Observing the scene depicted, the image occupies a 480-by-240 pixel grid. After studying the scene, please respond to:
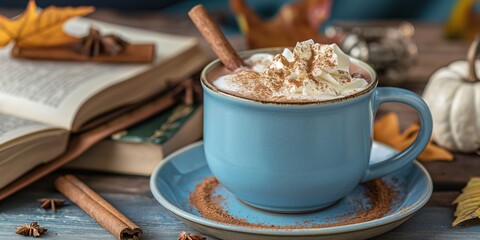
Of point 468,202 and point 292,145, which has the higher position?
point 292,145

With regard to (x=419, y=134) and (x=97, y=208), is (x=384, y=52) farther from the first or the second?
(x=97, y=208)

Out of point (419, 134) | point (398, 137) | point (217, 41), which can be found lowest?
point (398, 137)

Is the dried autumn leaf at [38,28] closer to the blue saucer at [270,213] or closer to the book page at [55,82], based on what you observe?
the book page at [55,82]

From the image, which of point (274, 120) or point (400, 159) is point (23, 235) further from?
point (400, 159)

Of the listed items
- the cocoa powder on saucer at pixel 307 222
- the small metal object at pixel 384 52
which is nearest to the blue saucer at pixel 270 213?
the cocoa powder on saucer at pixel 307 222

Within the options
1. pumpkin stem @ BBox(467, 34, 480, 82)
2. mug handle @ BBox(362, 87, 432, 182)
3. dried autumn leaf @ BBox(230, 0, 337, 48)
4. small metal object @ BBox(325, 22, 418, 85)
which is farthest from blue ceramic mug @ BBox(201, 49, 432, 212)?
dried autumn leaf @ BBox(230, 0, 337, 48)

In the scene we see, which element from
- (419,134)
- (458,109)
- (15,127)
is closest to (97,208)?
(15,127)
